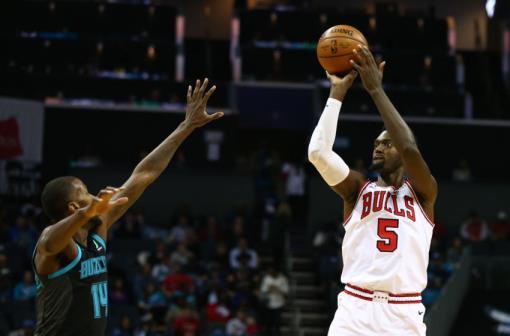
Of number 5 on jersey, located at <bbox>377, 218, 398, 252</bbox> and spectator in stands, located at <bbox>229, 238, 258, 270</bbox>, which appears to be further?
spectator in stands, located at <bbox>229, 238, 258, 270</bbox>

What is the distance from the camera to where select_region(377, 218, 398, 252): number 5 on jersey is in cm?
578

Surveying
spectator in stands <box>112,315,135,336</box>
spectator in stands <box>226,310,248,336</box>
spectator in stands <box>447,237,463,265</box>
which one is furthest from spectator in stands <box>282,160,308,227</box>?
spectator in stands <box>112,315,135,336</box>

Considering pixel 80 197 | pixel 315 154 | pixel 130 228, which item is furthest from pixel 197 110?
pixel 130 228

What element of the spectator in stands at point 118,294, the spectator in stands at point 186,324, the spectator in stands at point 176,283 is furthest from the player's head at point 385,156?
the spectator in stands at point 118,294

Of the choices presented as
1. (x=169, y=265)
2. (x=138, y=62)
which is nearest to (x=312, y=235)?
(x=169, y=265)

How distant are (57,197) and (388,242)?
2.08 meters

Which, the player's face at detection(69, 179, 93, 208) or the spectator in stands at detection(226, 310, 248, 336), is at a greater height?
the player's face at detection(69, 179, 93, 208)

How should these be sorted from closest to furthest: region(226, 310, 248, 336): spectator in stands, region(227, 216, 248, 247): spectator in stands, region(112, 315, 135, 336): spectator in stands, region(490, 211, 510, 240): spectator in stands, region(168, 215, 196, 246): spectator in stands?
region(112, 315, 135, 336): spectator in stands
region(226, 310, 248, 336): spectator in stands
region(168, 215, 196, 246): spectator in stands
region(227, 216, 248, 247): spectator in stands
region(490, 211, 510, 240): spectator in stands

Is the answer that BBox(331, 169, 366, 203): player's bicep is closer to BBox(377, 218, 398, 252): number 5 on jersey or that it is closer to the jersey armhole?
BBox(377, 218, 398, 252): number 5 on jersey

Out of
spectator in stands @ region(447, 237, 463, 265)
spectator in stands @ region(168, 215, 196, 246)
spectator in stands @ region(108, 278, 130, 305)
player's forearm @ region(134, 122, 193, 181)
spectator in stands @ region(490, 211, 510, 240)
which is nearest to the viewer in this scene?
player's forearm @ region(134, 122, 193, 181)

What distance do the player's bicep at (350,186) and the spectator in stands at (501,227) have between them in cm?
1609

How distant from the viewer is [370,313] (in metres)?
5.73

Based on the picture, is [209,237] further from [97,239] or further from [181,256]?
[97,239]

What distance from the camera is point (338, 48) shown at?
593 cm
